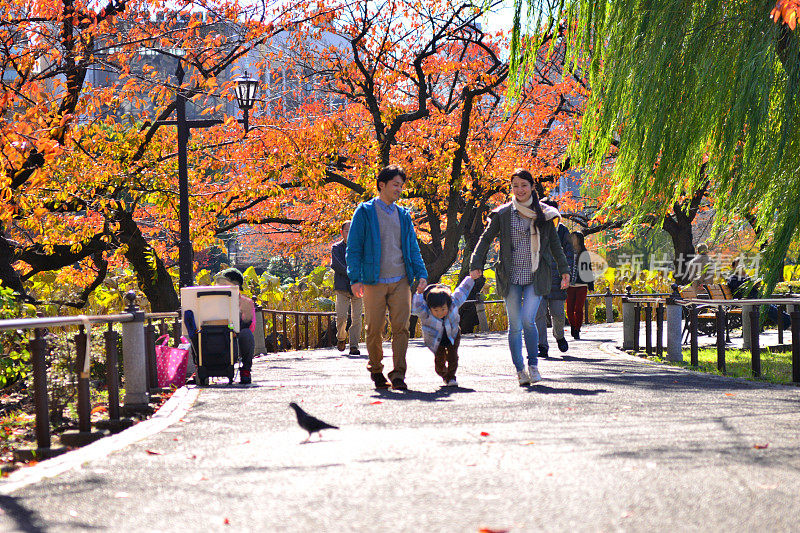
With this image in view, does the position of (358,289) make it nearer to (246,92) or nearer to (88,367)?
(88,367)

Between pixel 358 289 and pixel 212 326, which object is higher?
pixel 358 289

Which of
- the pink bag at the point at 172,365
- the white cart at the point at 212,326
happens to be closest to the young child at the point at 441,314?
the white cart at the point at 212,326

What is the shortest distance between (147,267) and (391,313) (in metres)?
10.7

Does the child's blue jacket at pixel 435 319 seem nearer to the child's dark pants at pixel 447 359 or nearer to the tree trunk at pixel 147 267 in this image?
the child's dark pants at pixel 447 359

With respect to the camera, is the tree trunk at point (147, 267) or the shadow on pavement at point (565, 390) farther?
the tree trunk at point (147, 267)

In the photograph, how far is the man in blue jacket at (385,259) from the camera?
26.1ft

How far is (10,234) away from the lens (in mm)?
18062

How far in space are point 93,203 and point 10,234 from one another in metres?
3.09

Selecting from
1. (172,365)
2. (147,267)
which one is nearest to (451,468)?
(172,365)

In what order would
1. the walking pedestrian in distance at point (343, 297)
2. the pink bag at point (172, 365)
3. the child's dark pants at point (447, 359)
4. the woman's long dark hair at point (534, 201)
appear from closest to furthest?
the woman's long dark hair at point (534, 201)
the child's dark pants at point (447, 359)
the pink bag at point (172, 365)
the walking pedestrian in distance at point (343, 297)

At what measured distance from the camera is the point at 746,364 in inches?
467

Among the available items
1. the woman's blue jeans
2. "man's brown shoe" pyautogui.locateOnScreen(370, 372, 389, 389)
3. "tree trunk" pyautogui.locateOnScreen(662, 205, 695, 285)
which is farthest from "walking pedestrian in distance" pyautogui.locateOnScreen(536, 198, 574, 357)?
"tree trunk" pyautogui.locateOnScreen(662, 205, 695, 285)

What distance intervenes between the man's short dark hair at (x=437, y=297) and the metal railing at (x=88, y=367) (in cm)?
247

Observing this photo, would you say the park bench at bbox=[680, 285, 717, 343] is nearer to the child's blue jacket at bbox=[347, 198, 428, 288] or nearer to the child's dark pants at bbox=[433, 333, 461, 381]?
the child's dark pants at bbox=[433, 333, 461, 381]
